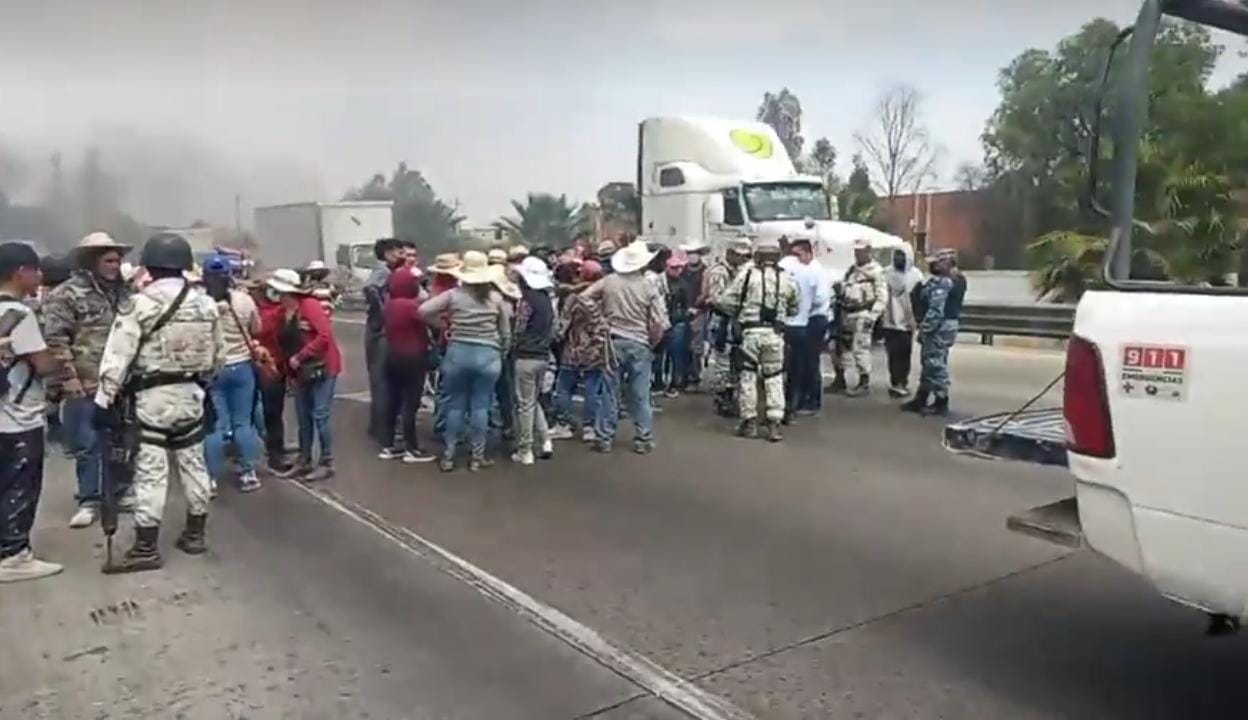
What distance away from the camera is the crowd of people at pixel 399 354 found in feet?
17.7

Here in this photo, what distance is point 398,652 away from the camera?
4.28m

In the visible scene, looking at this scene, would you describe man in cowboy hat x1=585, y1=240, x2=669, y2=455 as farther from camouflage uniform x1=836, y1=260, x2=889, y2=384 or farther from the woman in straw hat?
camouflage uniform x1=836, y1=260, x2=889, y2=384

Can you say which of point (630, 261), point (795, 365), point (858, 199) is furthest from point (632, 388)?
point (858, 199)

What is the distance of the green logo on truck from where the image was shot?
19094mm

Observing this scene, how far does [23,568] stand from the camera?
17.6 feet

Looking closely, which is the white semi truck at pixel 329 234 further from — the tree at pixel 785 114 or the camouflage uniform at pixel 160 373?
the tree at pixel 785 114

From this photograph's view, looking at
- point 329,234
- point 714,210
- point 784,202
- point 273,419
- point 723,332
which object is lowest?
point 273,419

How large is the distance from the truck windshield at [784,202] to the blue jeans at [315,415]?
10626mm

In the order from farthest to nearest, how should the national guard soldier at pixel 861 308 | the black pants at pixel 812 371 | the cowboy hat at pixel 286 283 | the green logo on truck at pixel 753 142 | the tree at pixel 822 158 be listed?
the tree at pixel 822 158
the green logo on truck at pixel 753 142
the national guard soldier at pixel 861 308
the black pants at pixel 812 371
the cowboy hat at pixel 286 283

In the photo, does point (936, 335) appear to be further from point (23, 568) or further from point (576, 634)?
point (23, 568)

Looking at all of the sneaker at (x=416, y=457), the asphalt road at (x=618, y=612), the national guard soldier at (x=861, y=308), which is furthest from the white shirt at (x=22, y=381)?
the national guard soldier at (x=861, y=308)

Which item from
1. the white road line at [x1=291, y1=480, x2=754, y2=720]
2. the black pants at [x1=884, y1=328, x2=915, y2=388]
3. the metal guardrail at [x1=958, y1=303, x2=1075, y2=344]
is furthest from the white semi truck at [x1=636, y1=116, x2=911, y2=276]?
the white road line at [x1=291, y1=480, x2=754, y2=720]

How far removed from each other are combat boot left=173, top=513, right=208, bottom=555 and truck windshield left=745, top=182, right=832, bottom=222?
12.5 m

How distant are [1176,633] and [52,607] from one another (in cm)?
498
